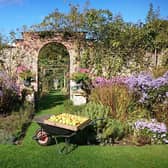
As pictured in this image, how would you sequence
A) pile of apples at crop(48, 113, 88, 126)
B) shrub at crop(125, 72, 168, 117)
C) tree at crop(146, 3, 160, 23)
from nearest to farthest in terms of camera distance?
pile of apples at crop(48, 113, 88, 126) < shrub at crop(125, 72, 168, 117) < tree at crop(146, 3, 160, 23)

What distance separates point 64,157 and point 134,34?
25.5 feet

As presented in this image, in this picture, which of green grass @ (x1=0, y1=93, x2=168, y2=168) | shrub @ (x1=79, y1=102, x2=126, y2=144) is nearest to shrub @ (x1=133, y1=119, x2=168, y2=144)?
green grass @ (x1=0, y1=93, x2=168, y2=168)

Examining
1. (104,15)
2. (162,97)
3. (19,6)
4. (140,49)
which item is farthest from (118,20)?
(162,97)

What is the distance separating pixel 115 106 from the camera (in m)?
9.07

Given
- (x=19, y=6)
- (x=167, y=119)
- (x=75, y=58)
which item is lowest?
(x=167, y=119)

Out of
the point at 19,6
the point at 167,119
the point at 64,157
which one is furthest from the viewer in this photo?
the point at 19,6

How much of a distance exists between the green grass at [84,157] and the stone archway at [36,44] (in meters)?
5.96

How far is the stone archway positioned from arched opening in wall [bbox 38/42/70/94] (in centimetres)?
208

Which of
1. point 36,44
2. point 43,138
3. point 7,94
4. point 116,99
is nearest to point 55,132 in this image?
point 43,138

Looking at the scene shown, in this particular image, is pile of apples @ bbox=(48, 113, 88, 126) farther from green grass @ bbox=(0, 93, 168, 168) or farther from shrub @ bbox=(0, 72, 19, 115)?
shrub @ bbox=(0, 72, 19, 115)

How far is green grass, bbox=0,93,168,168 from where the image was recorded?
20.7 ft

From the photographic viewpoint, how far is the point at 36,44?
522 inches

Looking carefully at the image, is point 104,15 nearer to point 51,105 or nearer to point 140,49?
point 140,49

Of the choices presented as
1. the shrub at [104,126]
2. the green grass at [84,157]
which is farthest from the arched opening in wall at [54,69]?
the green grass at [84,157]
